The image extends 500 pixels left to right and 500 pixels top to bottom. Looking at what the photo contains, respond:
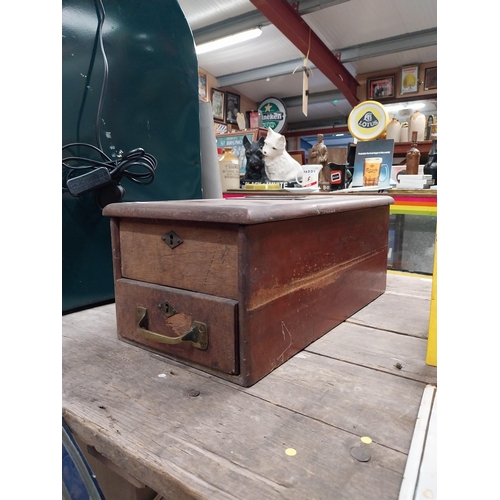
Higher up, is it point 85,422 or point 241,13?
point 241,13

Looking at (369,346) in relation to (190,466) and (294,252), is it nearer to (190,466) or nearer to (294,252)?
(294,252)

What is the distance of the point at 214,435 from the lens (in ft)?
1.15

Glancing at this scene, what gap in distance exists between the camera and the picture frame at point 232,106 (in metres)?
5.83

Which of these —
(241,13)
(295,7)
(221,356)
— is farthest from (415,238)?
(241,13)

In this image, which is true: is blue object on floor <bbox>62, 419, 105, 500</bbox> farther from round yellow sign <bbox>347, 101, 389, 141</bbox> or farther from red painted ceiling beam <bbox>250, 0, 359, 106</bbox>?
red painted ceiling beam <bbox>250, 0, 359, 106</bbox>

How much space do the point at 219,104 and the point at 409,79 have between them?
265 centimetres

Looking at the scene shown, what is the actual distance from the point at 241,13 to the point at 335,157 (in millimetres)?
1831

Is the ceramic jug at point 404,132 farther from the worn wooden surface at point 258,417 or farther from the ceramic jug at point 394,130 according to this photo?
the worn wooden surface at point 258,417

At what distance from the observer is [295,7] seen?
338 centimetres

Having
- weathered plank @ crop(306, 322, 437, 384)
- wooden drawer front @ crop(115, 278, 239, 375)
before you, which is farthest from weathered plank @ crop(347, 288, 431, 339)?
wooden drawer front @ crop(115, 278, 239, 375)

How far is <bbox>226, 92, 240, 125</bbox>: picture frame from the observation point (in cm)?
583

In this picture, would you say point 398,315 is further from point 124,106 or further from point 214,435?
point 124,106

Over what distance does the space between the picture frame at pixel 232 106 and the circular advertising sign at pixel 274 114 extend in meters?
0.61

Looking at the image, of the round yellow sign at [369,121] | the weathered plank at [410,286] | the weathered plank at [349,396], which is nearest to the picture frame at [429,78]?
the round yellow sign at [369,121]
